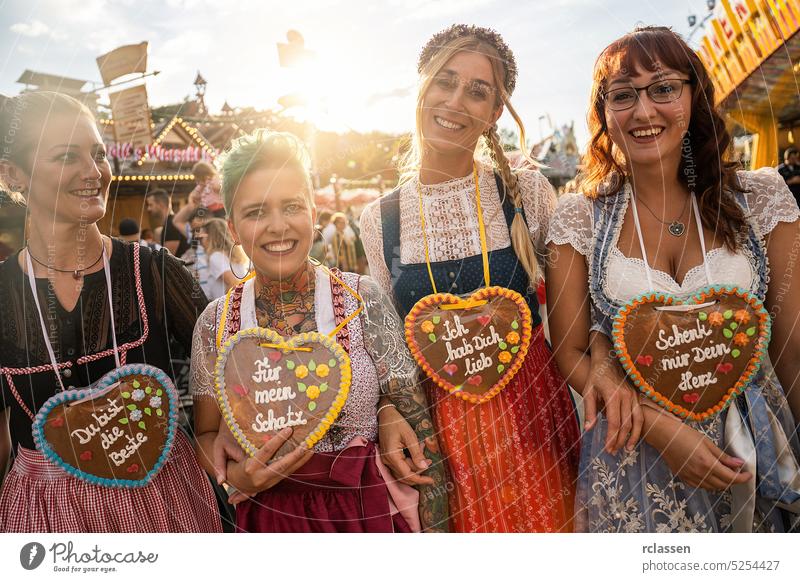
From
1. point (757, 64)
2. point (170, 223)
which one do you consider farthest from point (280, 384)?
point (757, 64)

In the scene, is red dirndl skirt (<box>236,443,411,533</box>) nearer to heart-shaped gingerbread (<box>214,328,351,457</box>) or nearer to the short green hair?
heart-shaped gingerbread (<box>214,328,351,457</box>)

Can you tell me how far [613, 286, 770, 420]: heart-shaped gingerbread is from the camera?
1.11 m

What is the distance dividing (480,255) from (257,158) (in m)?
0.55

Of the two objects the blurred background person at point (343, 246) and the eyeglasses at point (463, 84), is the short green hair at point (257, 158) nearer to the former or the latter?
the eyeglasses at point (463, 84)

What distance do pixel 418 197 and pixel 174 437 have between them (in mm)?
798

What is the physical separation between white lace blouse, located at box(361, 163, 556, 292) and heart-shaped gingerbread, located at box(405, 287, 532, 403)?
149 millimetres

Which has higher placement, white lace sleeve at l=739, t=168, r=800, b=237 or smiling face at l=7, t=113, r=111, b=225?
smiling face at l=7, t=113, r=111, b=225

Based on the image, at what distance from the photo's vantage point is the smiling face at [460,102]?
4.09 ft

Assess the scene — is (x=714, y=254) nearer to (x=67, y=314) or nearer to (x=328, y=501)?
(x=328, y=501)

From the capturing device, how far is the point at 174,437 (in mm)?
1218

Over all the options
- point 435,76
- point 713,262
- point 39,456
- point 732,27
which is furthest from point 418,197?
point 39,456

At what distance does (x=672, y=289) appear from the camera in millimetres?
1132

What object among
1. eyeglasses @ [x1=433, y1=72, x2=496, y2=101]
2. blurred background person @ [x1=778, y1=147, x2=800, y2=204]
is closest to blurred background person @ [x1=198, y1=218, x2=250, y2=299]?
eyeglasses @ [x1=433, y1=72, x2=496, y2=101]
